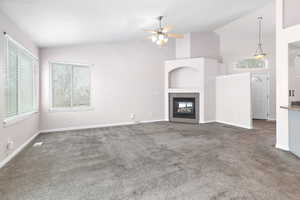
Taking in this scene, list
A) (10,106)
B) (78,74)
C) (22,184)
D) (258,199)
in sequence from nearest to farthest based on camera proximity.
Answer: (258,199) → (22,184) → (10,106) → (78,74)

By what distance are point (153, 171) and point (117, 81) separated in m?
4.28

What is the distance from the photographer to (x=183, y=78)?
7.22 meters

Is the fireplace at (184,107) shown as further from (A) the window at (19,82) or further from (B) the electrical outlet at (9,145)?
(B) the electrical outlet at (9,145)

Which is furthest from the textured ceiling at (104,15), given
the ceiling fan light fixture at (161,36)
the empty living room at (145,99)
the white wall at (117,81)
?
the white wall at (117,81)

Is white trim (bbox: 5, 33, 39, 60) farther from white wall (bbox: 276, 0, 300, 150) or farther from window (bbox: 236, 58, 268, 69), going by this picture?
window (bbox: 236, 58, 268, 69)

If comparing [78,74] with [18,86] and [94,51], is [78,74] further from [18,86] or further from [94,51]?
[18,86]

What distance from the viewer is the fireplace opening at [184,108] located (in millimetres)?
6776

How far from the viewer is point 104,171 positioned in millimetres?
2527

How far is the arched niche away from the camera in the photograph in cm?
699

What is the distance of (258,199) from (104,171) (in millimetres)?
2061

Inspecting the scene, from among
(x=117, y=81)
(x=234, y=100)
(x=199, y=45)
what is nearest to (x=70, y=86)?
(x=117, y=81)

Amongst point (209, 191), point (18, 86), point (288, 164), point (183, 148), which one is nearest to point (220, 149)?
point (183, 148)

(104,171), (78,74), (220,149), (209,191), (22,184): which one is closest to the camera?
(209,191)

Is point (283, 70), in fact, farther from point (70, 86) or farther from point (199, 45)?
point (70, 86)
